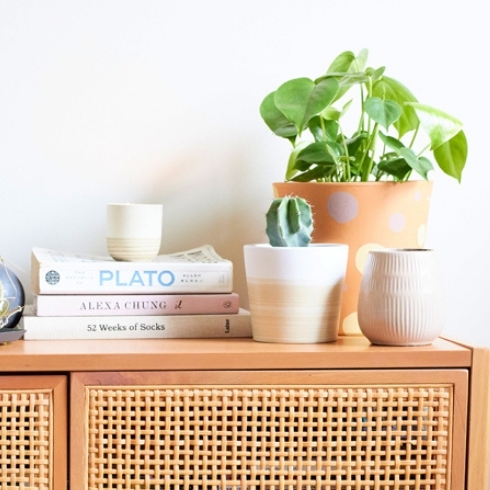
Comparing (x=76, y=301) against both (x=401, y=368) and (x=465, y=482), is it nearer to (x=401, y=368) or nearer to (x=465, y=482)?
(x=401, y=368)

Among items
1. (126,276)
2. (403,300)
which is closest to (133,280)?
(126,276)

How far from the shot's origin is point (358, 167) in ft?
4.35

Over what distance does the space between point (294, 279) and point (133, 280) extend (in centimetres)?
23

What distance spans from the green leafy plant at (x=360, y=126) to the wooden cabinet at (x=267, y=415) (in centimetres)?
31

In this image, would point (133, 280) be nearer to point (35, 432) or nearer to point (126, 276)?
point (126, 276)

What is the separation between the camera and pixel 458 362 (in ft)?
3.62

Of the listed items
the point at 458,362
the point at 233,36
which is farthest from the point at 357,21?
the point at 458,362

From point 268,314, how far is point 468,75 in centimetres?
65

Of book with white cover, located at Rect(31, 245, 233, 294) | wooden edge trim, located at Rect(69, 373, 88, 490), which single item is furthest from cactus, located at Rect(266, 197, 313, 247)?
wooden edge trim, located at Rect(69, 373, 88, 490)

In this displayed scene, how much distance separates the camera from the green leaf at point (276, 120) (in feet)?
4.24

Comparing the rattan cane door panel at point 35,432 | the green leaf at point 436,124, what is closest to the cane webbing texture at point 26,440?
the rattan cane door panel at point 35,432

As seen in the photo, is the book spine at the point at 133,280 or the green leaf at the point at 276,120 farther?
the green leaf at the point at 276,120

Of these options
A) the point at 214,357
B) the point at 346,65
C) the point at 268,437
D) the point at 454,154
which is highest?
the point at 346,65

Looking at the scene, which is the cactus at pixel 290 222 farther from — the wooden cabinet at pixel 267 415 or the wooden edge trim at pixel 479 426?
the wooden edge trim at pixel 479 426
